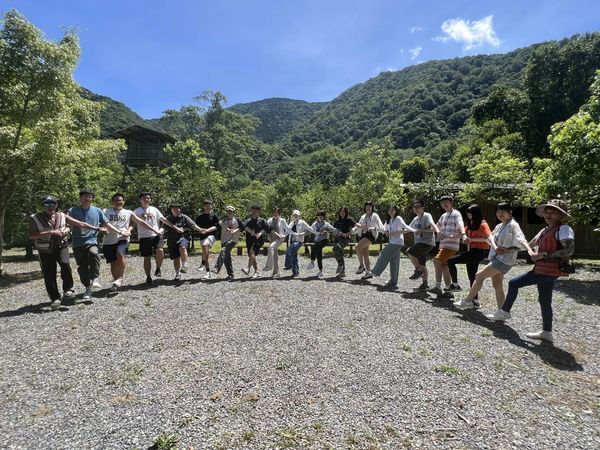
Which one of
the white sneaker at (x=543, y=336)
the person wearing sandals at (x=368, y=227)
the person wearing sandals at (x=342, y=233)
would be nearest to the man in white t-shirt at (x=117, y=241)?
the person wearing sandals at (x=342, y=233)

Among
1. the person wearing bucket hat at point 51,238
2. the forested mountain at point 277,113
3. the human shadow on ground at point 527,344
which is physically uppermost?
the forested mountain at point 277,113

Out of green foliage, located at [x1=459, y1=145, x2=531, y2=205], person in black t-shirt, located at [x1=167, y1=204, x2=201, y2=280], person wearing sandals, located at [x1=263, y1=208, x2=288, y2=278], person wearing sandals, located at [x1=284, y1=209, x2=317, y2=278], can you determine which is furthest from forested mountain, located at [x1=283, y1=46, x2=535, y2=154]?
person in black t-shirt, located at [x1=167, y1=204, x2=201, y2=280]

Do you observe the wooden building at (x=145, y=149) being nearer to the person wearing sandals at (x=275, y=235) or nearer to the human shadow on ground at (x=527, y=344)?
the person wearing sandals at (x=275, y=235)

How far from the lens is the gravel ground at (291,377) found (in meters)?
3.16

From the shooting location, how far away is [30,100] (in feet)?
37.2

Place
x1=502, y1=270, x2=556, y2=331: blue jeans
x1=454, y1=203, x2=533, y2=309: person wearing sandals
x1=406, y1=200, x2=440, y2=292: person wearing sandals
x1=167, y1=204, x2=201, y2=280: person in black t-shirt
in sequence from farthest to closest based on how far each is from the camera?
x1=167, y1=204, x2=201, y2=280: person in black t-shirt → x1=406, y1=200, x2=440, y2=292: person wearing sandals → x1=454, y1=203, x2=533, y2=309: person wearing sandals → x1=502, y1=270, x2=556, y2=331: blue jeans

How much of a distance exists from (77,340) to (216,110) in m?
48.7

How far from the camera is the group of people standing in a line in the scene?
5387 millimetres

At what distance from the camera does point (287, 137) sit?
112m

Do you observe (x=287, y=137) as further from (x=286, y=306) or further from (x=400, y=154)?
(x=286, y=306)

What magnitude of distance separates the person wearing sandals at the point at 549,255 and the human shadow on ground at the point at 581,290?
418 centimetres

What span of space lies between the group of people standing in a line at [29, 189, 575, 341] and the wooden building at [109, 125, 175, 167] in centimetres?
3647

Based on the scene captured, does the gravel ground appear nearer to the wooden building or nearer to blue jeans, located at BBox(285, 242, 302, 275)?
blue jeans, located at BBox(285, 242, 302, 275)

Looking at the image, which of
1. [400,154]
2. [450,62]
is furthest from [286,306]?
[450,62]
